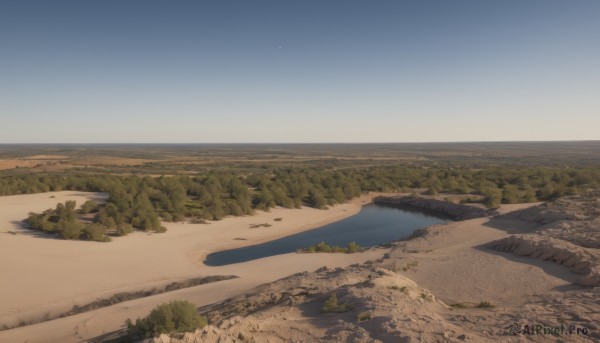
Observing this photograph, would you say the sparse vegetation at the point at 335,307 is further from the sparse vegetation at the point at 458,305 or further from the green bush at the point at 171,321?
the sparse vegetation at the point at 458,305

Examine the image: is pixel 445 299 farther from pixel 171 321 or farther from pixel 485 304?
pixel 171 321

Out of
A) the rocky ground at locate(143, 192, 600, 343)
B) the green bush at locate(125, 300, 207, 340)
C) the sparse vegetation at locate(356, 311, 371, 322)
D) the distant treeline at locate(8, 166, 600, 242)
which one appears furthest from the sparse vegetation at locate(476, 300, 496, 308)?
the distant treeline at locate(8, 166, 600, 242)

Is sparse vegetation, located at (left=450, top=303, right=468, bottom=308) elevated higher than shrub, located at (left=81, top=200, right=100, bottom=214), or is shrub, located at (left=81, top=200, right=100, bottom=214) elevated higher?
sparse vegetation, located at (left=450, top=303, right=468, bottom=308)

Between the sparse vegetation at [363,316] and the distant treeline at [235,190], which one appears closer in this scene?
the sparse vegetation at [363,316]

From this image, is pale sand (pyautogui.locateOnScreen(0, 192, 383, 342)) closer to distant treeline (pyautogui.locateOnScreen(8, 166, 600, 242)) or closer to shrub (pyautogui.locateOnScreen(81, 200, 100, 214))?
distant treeline (pyautogui.locateOnScreen(8, 166, 600, 242))

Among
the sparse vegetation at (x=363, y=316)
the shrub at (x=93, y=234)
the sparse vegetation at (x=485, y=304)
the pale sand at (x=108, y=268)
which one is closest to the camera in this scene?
the sparse vegetation at (x=363, y=316)

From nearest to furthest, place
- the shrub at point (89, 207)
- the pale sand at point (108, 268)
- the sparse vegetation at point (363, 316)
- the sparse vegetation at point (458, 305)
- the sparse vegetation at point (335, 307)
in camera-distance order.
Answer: the sparse vegetation at point (363, 316), the sparse vegetation at point (335, 307), the sparse vegetation at point (458, 305), the pale sand at point (108, 268), the shrub at point (89, 207)

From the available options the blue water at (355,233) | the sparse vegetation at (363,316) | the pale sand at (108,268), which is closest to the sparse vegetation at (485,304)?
the sparse vegetation at (363,316)
